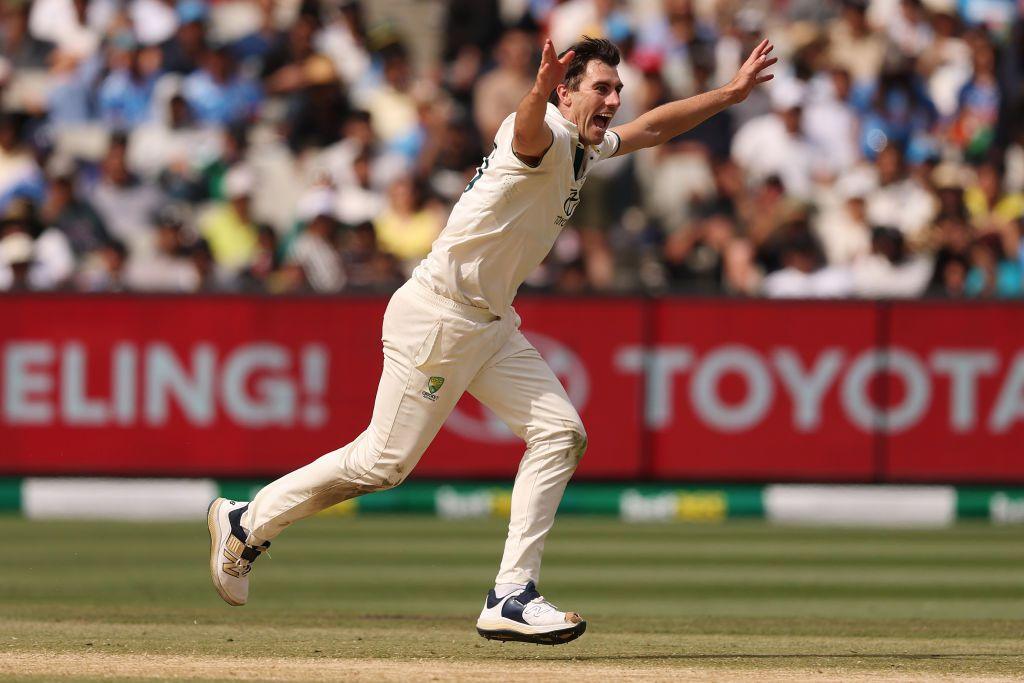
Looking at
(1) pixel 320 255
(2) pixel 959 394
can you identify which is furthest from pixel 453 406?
(1) pixel 320 255

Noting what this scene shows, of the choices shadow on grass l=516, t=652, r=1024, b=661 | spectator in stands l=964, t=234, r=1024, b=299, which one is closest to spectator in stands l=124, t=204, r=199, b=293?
spectator in stands l=964, t=234, r=1024, b=299

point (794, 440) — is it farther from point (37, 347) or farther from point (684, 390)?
point (37, 347)

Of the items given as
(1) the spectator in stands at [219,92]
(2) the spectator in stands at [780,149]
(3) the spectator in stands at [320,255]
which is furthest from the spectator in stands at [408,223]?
(2) the spectator in stands at [780,149]

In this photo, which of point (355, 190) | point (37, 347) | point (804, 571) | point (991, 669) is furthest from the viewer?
point (355, 190)

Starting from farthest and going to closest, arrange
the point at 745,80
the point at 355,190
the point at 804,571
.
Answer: the point at 355,190 → the point at 804,571 → the point at 745,80

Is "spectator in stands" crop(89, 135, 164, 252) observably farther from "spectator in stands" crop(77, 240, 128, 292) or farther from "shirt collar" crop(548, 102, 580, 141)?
"shirt collar" crop(548, 102, 580, 141)

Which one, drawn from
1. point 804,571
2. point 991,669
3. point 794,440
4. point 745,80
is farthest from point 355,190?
point 991,669

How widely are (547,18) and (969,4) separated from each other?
3.98 meters

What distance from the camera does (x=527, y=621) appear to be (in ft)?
22.5

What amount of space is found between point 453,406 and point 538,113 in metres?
1.23

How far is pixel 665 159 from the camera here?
15445 mm

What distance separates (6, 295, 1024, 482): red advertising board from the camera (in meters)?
13.0

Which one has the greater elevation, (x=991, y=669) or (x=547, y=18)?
(x=547, y=18)

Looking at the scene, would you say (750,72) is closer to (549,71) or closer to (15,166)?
(549,71)
